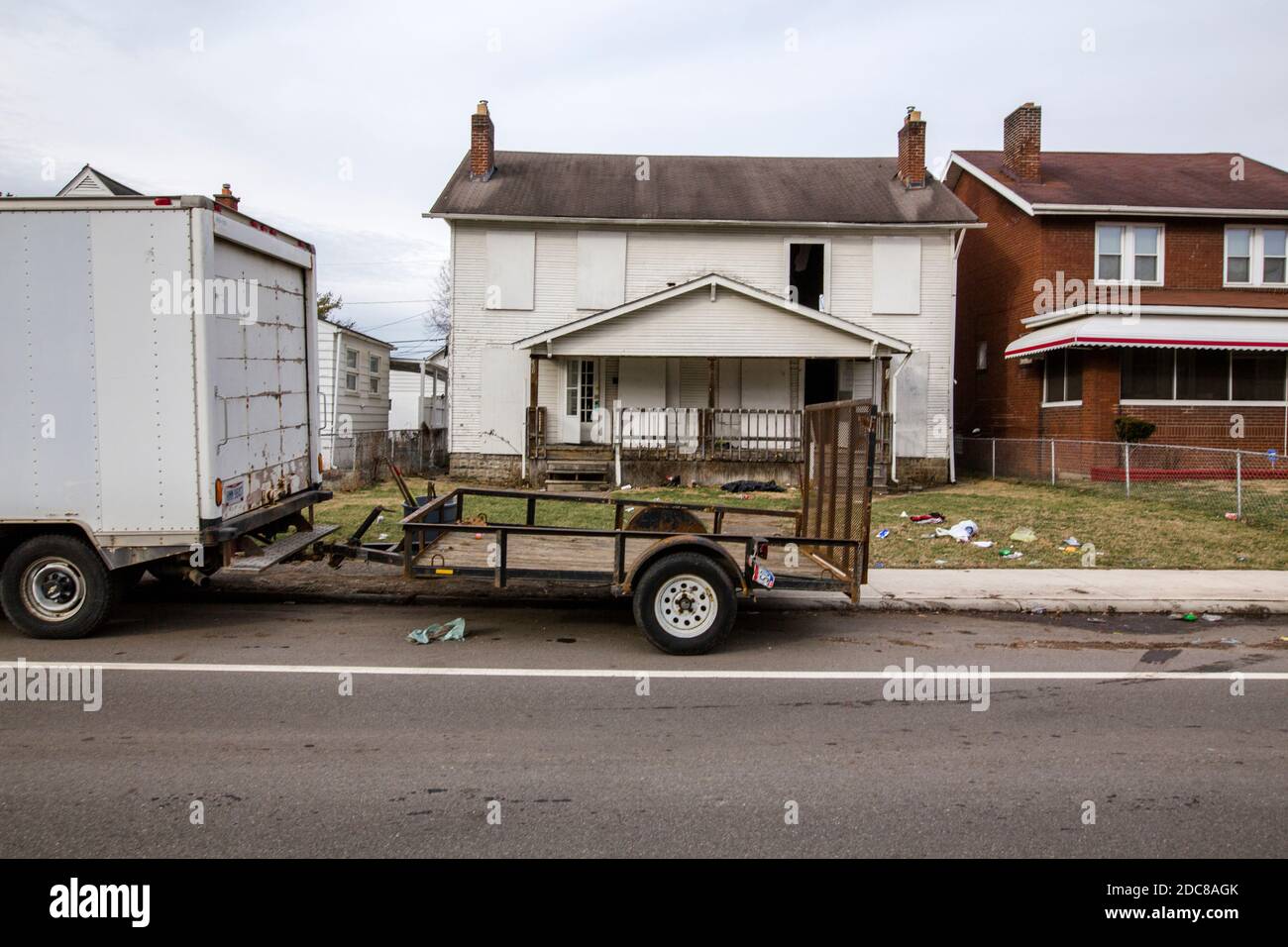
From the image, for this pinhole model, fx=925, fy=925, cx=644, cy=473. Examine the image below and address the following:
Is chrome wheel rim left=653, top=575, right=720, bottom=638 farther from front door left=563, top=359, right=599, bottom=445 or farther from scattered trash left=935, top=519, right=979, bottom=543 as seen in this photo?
front door left=563, top=359, right=599, bottom=445

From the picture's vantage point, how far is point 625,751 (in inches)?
199

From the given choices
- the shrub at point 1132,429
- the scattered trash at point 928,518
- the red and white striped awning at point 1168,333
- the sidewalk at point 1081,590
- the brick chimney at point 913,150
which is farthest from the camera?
the brick chimney at point 913,150

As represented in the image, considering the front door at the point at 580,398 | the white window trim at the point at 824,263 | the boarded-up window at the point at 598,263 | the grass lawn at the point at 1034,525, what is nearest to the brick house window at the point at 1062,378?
the grass lawn at the point at 1034,525

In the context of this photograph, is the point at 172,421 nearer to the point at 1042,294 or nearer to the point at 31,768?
the point at 31,768

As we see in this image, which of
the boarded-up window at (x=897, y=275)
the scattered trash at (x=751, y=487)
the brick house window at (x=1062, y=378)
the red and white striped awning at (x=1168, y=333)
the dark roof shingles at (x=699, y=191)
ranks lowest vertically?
the scattered trash at (x=751, y=487)

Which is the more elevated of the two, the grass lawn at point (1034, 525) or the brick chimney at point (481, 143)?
the brick chimney at point (481, 143)

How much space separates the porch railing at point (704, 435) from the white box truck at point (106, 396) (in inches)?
557

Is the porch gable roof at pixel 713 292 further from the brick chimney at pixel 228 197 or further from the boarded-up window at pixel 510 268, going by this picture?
the brick chimney at pixel 228 197

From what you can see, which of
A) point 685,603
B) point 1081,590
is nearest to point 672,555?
point 685,603

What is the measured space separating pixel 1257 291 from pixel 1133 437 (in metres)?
6.23

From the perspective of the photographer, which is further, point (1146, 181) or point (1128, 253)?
point (1146, 181)

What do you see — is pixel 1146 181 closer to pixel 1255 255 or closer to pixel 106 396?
pixel 1255 255

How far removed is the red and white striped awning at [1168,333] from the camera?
19.9m

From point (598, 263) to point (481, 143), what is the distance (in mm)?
4752
